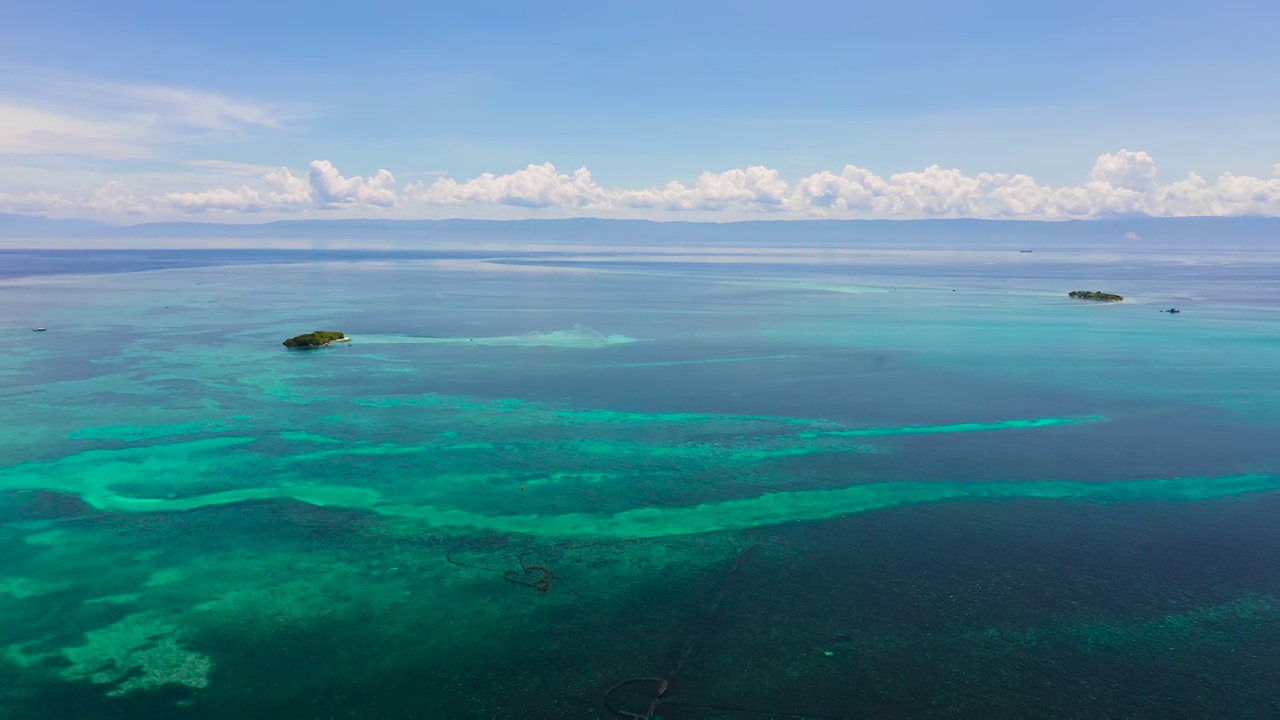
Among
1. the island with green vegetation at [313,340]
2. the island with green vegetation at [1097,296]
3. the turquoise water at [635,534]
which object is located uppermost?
the island with green vegetation at [1097,296]

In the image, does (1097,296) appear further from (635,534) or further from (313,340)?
(635,534)

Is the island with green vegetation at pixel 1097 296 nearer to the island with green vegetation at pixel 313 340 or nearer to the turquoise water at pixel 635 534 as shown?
the turquoise water at pixel 635 534

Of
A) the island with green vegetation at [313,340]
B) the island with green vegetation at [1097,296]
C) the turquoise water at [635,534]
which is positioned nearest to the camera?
the turquoise water at [635,534]

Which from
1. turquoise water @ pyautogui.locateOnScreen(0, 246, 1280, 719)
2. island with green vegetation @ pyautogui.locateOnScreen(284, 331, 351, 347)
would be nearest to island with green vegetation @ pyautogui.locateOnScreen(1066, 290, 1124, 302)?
turquoise water @ pyautogui.locateOnScreen(0, 246, 1280, 719)

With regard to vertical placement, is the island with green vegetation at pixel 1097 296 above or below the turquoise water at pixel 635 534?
above

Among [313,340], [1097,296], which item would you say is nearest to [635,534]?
[313,340]

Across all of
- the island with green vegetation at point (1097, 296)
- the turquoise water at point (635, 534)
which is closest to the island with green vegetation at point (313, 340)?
the turquoise water at point (635, 534)

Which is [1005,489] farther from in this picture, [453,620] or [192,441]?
[192,441]

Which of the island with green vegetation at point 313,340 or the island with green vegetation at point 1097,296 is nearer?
the island with green vegetation at point 313,340

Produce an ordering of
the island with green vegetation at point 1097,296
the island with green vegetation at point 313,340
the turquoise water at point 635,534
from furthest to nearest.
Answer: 1. the island with green vegetation at point 1097,296
2. the island with green vegetation at point 313,340
3. the turquoise water at point 635,534
